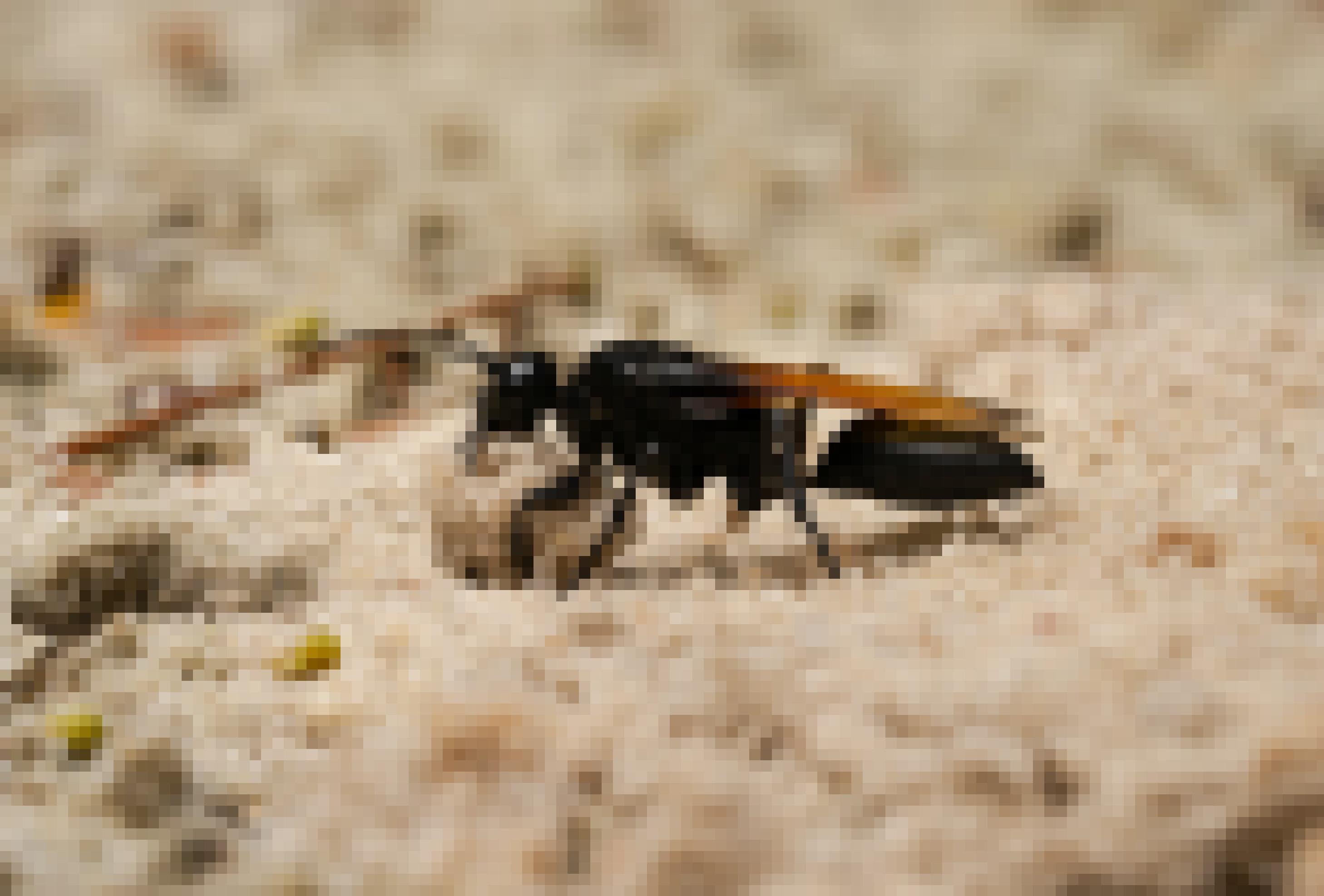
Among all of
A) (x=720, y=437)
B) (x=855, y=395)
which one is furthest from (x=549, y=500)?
(x=855, y=395)

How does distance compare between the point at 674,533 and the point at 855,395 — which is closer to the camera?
the point at 855,395

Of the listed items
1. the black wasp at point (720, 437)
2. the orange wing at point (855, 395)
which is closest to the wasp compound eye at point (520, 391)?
the black wasp at point (720, 437)

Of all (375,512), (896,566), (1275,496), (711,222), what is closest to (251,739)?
(375,512)

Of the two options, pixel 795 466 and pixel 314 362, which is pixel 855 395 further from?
pixel 314 362

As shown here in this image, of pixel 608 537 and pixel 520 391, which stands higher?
pixel 520 391

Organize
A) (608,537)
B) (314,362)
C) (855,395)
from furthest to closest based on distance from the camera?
(314,362)
(608,537)
(855,395)

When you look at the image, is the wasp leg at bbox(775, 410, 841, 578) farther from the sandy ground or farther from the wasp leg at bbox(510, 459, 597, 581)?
the wasp leg at bbox(510, 459, 597, 581)
